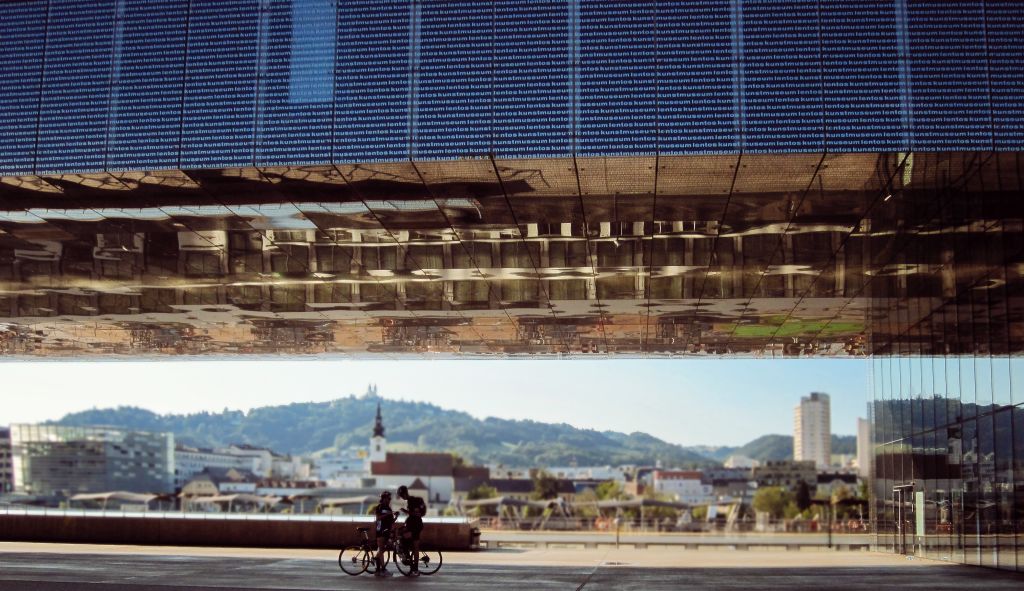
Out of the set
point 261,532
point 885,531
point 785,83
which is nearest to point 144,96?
point 785,83

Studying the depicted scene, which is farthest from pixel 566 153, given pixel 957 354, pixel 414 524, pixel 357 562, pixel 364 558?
pixel 957 354

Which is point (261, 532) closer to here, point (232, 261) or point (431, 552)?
point (431, 552)

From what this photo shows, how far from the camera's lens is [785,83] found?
16656 millimetres

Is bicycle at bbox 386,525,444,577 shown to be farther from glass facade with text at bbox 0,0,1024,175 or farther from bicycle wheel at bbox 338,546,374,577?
glass facade with text at bbox 0,0,1024,175

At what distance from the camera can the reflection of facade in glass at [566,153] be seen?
16625 mm

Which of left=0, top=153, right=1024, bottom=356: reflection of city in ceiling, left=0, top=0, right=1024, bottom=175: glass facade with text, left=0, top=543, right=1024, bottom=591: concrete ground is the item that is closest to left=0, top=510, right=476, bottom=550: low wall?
left=0, top=543, right=1024, bottom=591: concrete ground

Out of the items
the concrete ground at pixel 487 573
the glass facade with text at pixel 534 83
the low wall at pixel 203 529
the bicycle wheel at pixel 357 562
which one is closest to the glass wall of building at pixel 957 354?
the concrete ground at pixel 487 573

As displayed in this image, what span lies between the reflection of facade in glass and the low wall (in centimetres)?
918

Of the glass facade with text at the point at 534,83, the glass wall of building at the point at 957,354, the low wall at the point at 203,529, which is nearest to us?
the glass facade with text at the point at 534,83

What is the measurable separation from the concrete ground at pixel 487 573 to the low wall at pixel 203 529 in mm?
3041

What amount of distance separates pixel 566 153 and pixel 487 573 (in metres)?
8.41

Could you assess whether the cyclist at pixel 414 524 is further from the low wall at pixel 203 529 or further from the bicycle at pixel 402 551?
the low wall at pixel 203 529

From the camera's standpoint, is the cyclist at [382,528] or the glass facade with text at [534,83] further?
the cyclist at [382,528]

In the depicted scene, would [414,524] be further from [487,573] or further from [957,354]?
[957,354]
